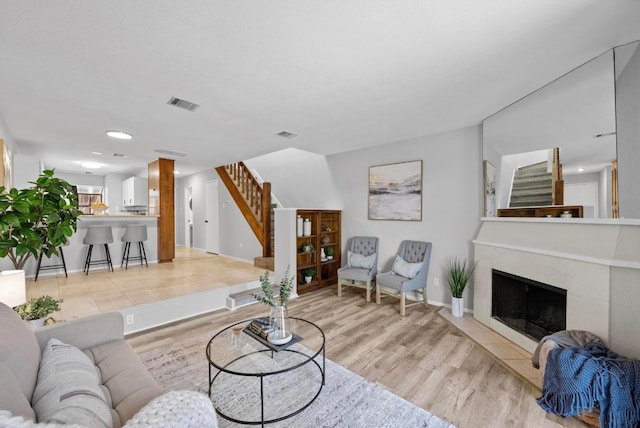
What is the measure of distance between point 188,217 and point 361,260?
6415 mm

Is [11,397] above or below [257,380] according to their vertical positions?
above

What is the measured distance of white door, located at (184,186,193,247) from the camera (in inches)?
327

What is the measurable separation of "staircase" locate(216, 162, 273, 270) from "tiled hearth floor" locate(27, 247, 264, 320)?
52 centimetres

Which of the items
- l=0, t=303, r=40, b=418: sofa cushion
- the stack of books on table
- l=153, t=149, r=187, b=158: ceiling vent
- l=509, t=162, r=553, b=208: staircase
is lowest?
the stack of books on table

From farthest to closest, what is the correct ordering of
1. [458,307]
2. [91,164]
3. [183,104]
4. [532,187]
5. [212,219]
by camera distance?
[212,219] < [91,164] < [458,307] < [183,104] < [532,187]

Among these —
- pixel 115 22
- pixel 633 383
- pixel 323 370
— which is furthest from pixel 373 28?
pixel 633 383

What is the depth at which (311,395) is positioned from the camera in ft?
6.51

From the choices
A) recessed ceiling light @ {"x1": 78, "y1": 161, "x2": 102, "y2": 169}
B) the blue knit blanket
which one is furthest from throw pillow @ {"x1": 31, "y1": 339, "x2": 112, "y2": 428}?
recessed ceiling light @ {"x1": 78, "y1": 161, "x2": 102, "y2": 169}

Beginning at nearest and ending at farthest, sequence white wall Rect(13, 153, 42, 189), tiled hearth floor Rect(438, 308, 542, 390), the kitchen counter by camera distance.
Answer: tiled hearth floor Rect(438, 308, 542, 390)
white wall Rect(13, 153, 42, 189)
the kitchen counter

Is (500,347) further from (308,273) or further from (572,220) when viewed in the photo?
(308,273)

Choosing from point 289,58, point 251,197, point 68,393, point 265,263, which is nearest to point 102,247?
point 251,197

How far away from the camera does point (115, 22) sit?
1.65 meters

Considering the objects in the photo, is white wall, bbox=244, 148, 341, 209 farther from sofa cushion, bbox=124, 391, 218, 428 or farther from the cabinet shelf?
sofa cushion, bbox=124, 391, 218, 428

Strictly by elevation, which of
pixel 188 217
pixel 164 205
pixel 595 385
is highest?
pixel 164 205
